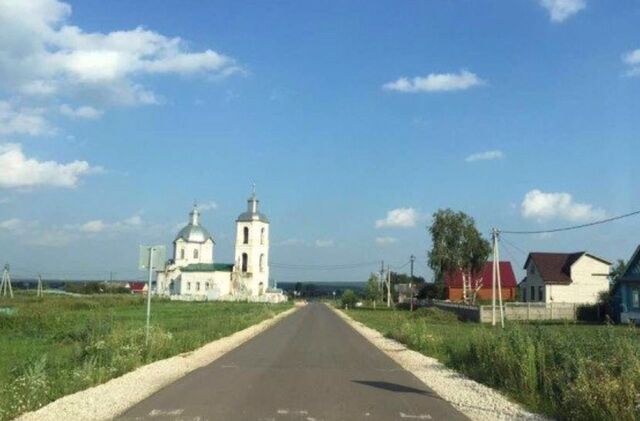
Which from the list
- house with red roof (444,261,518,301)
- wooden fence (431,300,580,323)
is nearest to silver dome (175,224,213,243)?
house with red roof (444,261,518,301)

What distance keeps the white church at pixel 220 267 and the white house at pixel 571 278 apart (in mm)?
55042

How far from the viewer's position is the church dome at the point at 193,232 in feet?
406

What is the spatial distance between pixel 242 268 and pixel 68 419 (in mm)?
109892

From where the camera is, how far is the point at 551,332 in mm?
14414

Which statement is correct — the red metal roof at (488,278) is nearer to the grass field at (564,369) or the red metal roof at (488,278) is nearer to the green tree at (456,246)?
the green tree at (456,246)

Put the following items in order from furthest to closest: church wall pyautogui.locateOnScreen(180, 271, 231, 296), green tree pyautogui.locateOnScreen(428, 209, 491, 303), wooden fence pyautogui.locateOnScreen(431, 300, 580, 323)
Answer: church wall pyautogui.locateOnScreen(180, 271, 231, 296), green tree pyautogui.locateOnScreen(428, 209, 491, 303), wooden fence pyautogui.locateOnScreen(431, 300, 580, 323)

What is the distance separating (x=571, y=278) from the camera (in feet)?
213

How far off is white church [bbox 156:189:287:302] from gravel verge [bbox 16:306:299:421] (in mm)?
94954

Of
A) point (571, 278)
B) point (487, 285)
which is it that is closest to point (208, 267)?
point (487, 285)

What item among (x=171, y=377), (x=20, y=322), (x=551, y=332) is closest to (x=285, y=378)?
(x=171, y=377)

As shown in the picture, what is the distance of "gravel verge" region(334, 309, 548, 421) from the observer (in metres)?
10.5

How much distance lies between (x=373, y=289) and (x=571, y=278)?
65973mm

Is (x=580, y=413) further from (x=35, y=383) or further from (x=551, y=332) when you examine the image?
(x=35, y=383)

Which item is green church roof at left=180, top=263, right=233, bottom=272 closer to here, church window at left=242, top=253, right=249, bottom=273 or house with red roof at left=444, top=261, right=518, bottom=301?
church window at left=242, top=253, right=249, bottom=273
